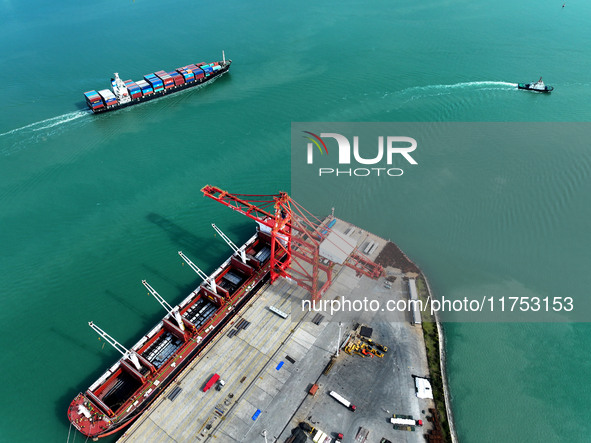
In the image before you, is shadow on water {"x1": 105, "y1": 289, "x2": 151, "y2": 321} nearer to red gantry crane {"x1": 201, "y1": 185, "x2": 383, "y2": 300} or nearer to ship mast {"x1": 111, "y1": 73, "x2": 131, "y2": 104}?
red gantry crane {"x1": 201, "y1": 185, "x2": 383, "y2": 300}

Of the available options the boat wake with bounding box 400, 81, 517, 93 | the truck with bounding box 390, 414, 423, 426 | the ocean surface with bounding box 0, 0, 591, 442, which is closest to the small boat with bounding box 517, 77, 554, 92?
the boat wake with bounding box 400, 81, 517, 93

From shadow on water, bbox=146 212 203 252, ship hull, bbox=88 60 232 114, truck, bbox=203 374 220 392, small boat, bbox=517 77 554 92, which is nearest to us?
truck, bbox=203 374 220 392

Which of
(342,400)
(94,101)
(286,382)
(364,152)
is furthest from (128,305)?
(94,101)

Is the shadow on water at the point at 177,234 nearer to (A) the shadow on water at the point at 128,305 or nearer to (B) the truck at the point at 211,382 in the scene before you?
(A) the shadow on water at the point at 128,305

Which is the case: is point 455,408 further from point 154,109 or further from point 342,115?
point 154,109

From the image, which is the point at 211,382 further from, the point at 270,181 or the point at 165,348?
the point at 270,181

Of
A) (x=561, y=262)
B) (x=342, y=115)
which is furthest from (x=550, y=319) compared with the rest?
(x=342, y=115)

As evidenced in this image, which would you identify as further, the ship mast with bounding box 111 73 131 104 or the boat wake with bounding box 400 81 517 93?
the boat wake with bounding box 400 81 517 93
